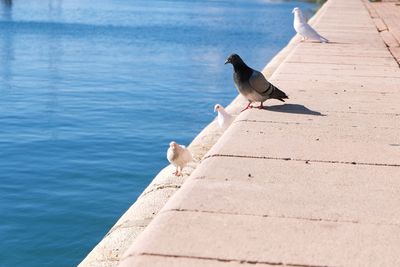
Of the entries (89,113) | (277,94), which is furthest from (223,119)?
(89,113)

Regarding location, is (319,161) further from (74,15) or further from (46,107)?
(74,15)

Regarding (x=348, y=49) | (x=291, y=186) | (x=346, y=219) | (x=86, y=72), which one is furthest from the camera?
(x=86, y=72)

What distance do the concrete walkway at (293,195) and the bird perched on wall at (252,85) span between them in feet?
0.55

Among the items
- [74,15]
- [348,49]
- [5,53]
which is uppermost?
[74,15]

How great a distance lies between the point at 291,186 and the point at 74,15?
1871 inches

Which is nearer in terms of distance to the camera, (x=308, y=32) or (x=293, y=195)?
(x=293, y=195)

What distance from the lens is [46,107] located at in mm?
19922

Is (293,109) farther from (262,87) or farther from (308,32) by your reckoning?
(308,32)

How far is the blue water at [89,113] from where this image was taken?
11.6 m

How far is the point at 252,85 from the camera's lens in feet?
25.1

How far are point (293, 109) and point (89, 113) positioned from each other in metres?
12.0

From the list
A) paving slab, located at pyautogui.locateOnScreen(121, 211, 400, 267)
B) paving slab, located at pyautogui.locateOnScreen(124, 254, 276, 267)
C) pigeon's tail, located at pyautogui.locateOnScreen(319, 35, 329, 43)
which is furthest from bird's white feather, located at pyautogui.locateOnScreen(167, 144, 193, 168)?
pigeon's tail, located at pyautogui.locateOnScreen(319, 35, 329, 43)

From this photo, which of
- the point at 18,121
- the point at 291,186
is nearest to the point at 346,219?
the point at 291,186

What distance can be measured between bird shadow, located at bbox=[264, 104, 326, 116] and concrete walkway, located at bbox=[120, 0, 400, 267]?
1cm
